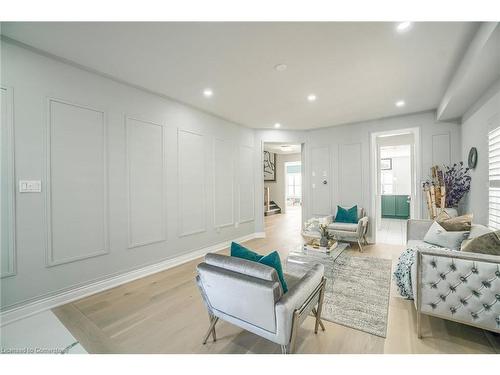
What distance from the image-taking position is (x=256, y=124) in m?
5.04

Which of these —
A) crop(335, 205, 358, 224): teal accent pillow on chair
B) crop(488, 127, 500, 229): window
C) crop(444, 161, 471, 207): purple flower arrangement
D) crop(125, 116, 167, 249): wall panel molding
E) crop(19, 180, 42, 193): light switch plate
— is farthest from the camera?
crop(335, 205, 358, 224): teal accent pillow on chair

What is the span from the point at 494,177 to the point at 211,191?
402 centimetres

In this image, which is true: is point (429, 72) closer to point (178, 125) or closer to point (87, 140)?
point (178, 125)

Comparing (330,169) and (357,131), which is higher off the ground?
(357,131)

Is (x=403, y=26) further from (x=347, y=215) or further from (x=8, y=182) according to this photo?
(x=8, y=182)

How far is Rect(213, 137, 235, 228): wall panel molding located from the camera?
14.3 ft

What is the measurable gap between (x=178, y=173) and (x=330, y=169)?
11.6 feet

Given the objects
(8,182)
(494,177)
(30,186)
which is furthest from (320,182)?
(8,182)

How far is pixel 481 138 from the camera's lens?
3016mm

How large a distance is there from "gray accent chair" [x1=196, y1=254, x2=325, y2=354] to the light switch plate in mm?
2001

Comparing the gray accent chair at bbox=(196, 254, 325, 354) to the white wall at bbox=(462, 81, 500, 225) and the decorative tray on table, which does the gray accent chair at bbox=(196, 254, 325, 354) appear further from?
the white wall at bbox=(462, 81, 500, 225)

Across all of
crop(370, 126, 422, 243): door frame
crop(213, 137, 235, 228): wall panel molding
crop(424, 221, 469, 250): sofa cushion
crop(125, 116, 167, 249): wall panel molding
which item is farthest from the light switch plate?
crop(370, 126, 422, 243): door frame

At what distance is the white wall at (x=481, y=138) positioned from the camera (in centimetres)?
260
